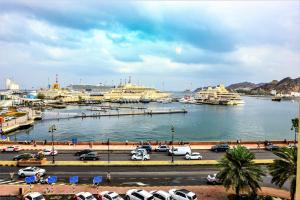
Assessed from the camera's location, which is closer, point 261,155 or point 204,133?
point 261,155

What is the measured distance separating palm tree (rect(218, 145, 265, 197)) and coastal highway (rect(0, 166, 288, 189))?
18.7ft

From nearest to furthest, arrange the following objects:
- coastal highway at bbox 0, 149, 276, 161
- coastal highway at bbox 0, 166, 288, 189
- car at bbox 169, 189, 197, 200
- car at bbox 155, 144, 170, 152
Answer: car at bbox 169, 189, 197, 200, coastal highway at bbox 0, 166, 288, 189, coastal highway at bbox 0, 149, 276, 161, car at bbox 155, 144, 170, 152

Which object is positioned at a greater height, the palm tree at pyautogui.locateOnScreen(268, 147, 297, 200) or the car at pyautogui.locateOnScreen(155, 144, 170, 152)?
the palm tree at pyautogui.locateOnScreen(268, 147, 297, 200)

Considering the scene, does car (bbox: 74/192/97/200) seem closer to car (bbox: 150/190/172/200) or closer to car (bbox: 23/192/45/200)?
car (bbox: 23/192/45/200)

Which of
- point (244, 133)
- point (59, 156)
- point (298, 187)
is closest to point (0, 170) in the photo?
point (59, 156)

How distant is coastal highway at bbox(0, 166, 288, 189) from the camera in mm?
31969

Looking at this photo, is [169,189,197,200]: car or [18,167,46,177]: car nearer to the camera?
[169,189,197,200]: car

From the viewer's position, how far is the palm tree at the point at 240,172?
26.1 m

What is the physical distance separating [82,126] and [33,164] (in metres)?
68.5

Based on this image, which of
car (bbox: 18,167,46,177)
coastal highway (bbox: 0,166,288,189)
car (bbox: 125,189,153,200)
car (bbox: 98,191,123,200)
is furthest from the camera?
car (bbox: 18,167,46,177)

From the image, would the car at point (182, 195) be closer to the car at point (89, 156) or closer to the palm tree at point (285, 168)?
the palm tree at point (285, 168)

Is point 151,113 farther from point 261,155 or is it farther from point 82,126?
point 261,155

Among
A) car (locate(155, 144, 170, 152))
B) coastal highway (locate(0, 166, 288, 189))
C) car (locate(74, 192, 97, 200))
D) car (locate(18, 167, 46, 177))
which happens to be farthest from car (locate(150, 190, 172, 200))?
car (locate(155, 144, 170, 152))

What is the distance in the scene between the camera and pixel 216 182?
3144 cm
